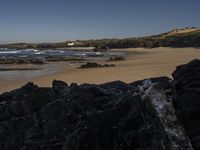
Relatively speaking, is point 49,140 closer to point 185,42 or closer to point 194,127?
point 194,127

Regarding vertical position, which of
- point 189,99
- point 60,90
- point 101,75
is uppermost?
point 189,99

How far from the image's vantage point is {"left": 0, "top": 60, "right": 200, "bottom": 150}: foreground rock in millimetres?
5441

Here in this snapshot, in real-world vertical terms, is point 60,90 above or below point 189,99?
below

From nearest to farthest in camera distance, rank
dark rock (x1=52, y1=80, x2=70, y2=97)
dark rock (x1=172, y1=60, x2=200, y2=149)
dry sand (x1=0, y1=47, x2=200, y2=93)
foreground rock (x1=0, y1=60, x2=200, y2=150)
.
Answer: foreground rock (x1=0, y1=60, x2=200, y2=150)
dark rock (x1=172, y1=60, x2=200, y2=149)
dark rock (x1=52, y1=80, x2=70, y2=97)
dry sand (x1=0, y1=47, x2=200, y2=93)

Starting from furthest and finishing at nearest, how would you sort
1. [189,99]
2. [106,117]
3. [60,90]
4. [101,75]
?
[101,75] → [60,90] → [106,117] → [189,99]

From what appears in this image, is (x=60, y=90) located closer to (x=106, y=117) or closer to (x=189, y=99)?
(x=106, y=117)

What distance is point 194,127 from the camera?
5.82 m

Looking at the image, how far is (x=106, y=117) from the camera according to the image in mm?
6363

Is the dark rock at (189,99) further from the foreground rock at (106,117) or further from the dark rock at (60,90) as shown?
the dark rock at (60,90)

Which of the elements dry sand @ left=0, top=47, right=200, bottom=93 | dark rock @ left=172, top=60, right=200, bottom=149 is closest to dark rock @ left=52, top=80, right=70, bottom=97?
dark rock @ left=172, top=60, right=200, bottom=149

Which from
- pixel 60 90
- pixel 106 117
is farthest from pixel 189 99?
pixel 60 90

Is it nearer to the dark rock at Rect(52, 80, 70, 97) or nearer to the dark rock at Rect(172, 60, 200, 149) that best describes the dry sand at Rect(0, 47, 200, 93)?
the dark rock at Rect(52, 80, 70, 97)

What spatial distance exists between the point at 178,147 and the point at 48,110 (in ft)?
10.1

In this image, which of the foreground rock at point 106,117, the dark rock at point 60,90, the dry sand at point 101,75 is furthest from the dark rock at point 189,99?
the dry sand at point 101,75
